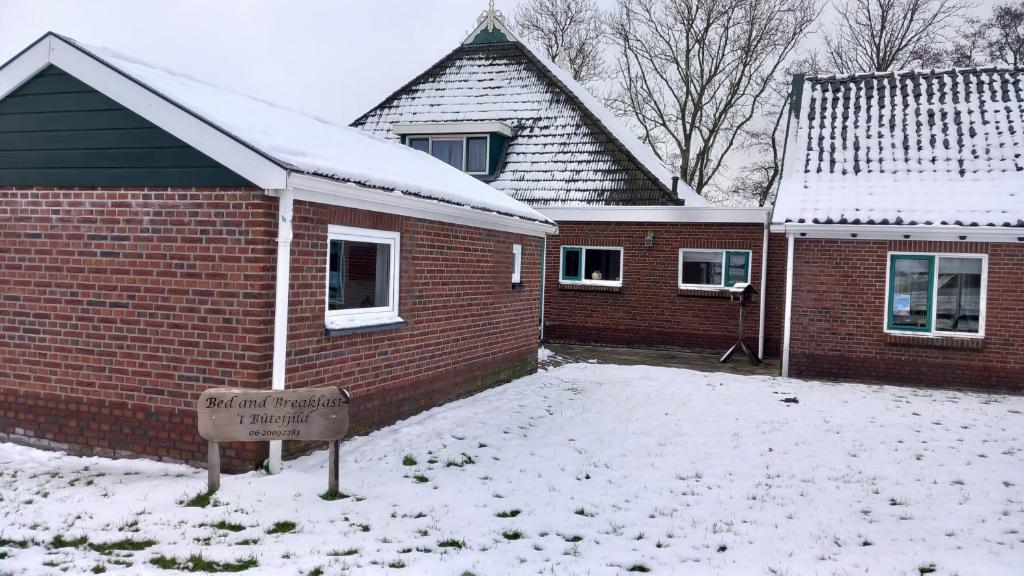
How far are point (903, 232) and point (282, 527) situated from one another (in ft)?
35.1

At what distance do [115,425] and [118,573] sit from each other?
2811 millimetres

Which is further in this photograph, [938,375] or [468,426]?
[938,375]

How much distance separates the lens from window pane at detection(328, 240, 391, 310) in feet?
25.5

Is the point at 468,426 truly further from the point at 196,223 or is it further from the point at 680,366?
the point at 680,366

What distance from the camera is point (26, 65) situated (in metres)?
7.09

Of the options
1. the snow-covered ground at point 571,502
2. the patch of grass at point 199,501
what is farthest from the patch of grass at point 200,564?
the patch of grass at point 199,501

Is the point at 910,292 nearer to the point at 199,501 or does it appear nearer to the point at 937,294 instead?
the point at 937,294

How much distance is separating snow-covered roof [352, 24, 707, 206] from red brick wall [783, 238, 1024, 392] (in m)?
5.13

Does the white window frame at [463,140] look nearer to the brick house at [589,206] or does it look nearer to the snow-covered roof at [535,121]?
the brick house at [589,206]

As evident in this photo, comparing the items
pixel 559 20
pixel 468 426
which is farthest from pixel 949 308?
pixel 559 20

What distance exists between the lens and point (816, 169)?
14.1m

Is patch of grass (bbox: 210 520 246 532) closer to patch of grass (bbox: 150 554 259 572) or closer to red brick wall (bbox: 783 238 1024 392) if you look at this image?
patch of grass (bbox: 150 554 259 572)

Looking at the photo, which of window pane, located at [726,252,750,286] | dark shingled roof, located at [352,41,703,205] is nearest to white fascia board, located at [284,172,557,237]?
window pane, located at [726,252,750,286]

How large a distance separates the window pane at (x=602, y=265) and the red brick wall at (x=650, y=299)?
11.1 inches
